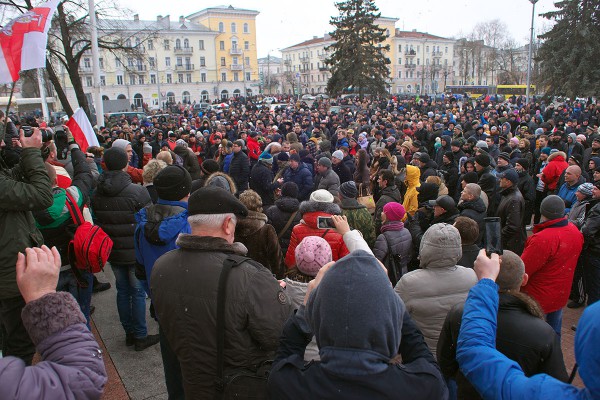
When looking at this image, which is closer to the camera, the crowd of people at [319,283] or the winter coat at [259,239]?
the crowd of people at [319,283]

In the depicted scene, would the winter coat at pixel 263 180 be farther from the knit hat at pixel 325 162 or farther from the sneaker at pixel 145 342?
the sneaker at pixel 145 342

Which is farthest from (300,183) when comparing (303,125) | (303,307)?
(303,125)

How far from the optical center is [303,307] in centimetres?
186

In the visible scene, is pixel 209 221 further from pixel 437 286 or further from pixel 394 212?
pixel 394 212

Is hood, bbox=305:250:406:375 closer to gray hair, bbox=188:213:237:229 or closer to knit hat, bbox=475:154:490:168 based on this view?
gray hair, bbox=188:213:237:229

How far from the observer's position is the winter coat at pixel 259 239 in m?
3.85

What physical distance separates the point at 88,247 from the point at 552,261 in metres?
4.04

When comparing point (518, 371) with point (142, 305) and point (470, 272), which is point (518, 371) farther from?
point (142, 305)

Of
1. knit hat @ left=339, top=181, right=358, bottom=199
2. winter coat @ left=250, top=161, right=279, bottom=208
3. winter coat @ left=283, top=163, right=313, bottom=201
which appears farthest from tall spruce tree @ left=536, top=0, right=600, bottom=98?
knit hat @ left=339, top=181, right=358, bottom=199

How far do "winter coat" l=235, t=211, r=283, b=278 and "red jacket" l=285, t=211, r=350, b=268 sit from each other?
13cm

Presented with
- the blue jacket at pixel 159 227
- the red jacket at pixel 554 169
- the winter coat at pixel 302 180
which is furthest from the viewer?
the red jacket at pixel 554 169

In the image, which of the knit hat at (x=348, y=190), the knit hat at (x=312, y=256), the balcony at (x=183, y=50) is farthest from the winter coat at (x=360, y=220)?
the balcony at (x=183, y=50)

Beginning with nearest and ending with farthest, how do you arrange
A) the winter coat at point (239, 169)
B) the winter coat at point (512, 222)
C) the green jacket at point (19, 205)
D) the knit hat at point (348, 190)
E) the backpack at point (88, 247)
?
the green jacket at point (19, 205) → the backpack at point (88, 247) → the knit hat at point (348, 190) → the winter coat at point (512, 222) → the winter coat at point (239, 169)

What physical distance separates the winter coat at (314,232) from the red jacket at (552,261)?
173cm
